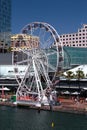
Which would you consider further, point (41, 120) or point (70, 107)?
point (70, 107)

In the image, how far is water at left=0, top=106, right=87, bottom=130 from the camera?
248ft

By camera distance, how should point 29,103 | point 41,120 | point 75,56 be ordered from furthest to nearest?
point 75,56 < point 29,103 < point 41,120

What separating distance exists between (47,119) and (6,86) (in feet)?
231

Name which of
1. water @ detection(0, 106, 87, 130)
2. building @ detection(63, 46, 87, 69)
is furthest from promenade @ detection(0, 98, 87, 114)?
building @ detection(63, 46, 87, 69)

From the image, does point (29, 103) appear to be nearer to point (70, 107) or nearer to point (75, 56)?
point (70, 107)

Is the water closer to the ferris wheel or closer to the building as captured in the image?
the ferris wheel

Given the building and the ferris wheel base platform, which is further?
the building

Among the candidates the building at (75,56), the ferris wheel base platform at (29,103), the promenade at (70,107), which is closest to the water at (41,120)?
the promenade at (70,107)

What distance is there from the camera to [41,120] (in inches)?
3349

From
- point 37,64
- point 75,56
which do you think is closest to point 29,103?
point 37,64

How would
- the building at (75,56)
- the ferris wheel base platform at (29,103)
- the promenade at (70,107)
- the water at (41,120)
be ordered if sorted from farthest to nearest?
1. the building at (75,56)
2. the ferris wheel base platform at (29,103)
3. the promenade at (70,107)
4. the water at (41,120)

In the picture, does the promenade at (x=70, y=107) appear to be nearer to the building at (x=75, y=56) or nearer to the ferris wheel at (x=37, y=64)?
the ferris wheel at (x=37, y=64)

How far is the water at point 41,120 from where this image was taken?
75.6 meters

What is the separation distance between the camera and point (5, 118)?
8769cm
